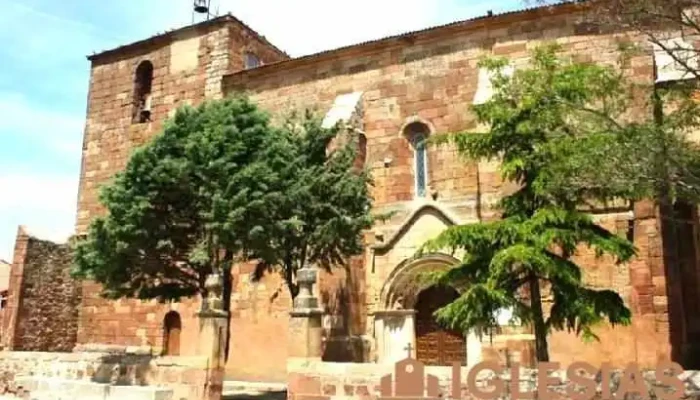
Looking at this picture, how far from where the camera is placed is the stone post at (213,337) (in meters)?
11.3

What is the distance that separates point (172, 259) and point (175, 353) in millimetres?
5780

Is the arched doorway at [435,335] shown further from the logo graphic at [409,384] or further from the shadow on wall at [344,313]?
the logo graphic at [409,384]

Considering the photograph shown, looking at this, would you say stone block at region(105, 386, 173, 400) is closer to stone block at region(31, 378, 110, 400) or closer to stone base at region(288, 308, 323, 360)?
stone block at region(31, 378, 110, 400)

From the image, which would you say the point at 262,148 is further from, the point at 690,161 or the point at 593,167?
the point at 690,161

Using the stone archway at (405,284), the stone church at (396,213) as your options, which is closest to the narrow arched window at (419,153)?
the stone church at (396,213)

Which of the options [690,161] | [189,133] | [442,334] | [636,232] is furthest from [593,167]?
[189,133]

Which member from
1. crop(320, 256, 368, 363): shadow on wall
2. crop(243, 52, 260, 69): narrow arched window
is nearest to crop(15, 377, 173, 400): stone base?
crop(320, 256, 368, 363): shadow on wall

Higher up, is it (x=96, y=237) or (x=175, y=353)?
(x=96, y=237)

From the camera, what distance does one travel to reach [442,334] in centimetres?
1478

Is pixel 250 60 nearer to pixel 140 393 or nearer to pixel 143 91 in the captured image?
pixel 143 91

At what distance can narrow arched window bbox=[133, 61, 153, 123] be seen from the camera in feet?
68.5

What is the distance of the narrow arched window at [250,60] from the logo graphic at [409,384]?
43.2 ft

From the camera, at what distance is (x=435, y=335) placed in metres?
14.8

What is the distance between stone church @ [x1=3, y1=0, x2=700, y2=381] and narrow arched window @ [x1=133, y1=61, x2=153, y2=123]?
8 centimetres
